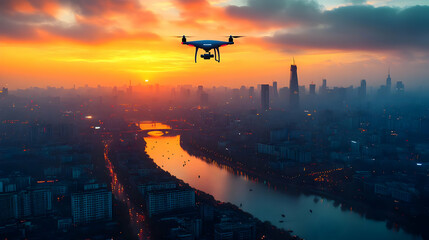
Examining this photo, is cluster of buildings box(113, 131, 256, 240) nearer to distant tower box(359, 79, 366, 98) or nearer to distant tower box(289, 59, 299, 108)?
distant tower box(289, 59, 299, 108)

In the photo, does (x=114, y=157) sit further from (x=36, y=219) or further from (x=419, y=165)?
(x=419, y=165)

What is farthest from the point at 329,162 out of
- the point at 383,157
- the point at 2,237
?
the point at 2,237

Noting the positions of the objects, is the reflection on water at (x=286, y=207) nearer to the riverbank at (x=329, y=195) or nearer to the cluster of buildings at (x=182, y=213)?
the riverbank at (x=329, y=195)

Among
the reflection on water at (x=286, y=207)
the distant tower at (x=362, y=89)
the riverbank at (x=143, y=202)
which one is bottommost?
the reflection on water at (x=286, y=207)

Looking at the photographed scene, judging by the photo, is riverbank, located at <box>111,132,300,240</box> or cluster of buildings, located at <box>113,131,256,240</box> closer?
cluster of buildings, located at <box>113,131,256,240</box>

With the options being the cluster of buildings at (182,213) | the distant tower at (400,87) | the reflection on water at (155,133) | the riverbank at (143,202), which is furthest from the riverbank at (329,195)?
the distant tower at (400,87)

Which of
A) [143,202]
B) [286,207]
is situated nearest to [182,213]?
[143,202]

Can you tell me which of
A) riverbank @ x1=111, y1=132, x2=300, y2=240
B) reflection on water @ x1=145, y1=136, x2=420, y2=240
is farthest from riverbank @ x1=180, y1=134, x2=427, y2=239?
riverbank @ x1=111, y1=132, x2=300, y2=240
